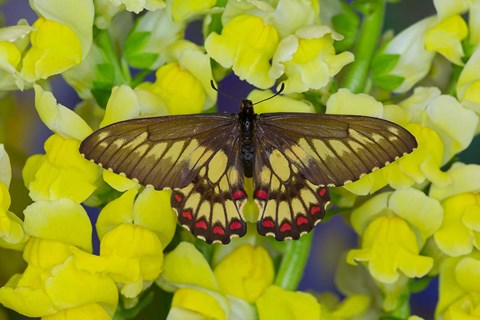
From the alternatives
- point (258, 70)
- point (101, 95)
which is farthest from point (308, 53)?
point (101, 95)

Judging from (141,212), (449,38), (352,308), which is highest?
(449,38)

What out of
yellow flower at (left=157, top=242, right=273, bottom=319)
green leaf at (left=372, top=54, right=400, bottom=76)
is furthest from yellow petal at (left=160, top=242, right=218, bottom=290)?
green leaf at (left=372, top=54, right=400, bottom=76)

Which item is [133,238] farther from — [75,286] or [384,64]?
[384,64]

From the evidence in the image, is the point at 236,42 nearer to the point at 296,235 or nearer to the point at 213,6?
the point at 213,6

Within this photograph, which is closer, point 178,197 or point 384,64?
point 178,197

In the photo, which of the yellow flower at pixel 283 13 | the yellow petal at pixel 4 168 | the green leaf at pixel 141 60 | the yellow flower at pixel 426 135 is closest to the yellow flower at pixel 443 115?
the yellow flower at pixel 426 135

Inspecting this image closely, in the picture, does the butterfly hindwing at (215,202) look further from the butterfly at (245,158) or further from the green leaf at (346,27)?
the green leaf at (346,27)

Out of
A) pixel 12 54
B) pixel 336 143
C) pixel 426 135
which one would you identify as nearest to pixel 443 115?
pixel 426 135
